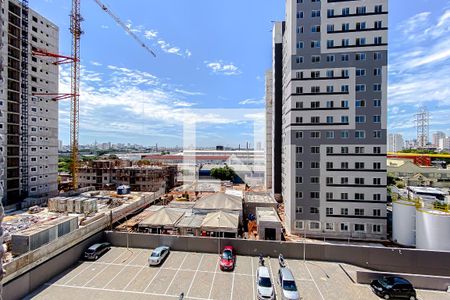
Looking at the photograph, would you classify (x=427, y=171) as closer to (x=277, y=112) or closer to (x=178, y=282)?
(x=277, y=112)

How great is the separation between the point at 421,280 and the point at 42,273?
21.1m

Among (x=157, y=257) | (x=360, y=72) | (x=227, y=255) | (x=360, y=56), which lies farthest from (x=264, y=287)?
(x=360, y=56)

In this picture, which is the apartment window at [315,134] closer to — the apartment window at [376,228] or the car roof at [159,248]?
the apartment window at [376,228]

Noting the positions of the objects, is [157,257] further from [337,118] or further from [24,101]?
[24,101]

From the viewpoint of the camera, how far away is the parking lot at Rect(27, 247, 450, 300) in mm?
11797

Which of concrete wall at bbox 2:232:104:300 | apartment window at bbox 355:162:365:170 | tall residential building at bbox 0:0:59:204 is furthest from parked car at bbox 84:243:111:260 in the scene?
tall residential building at bbox 0:0:59:204

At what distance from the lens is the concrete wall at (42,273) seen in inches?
432

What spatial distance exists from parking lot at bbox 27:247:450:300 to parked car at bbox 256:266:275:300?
68cm

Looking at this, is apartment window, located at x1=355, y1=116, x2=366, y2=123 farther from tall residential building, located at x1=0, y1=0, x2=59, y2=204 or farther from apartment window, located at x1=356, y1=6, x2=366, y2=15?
tall residential building, located at x1=0, y1=0, x2=59, y2=204

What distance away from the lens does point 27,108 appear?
3161cm

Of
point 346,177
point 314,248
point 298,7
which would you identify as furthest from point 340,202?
point 298,7

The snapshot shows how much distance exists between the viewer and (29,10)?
3206 centimetres

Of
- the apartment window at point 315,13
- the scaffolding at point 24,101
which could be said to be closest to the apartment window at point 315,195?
the apartment window at point 315,13

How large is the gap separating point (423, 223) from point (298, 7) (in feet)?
71.7
